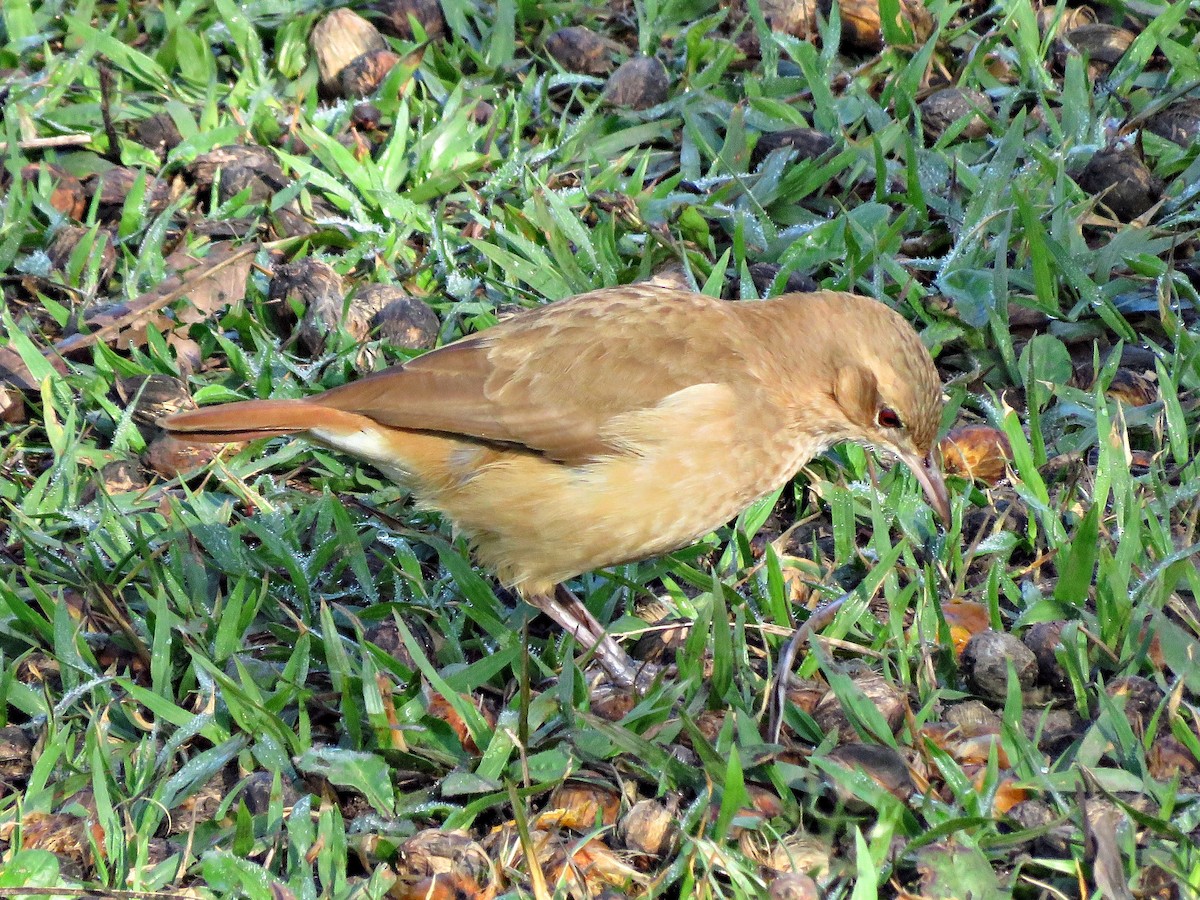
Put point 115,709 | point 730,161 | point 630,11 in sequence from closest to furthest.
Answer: point 115,709 < point 730,161 < point 630,11

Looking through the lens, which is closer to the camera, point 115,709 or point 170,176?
point 115,709

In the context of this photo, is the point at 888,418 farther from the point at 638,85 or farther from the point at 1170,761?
the point at 638,85

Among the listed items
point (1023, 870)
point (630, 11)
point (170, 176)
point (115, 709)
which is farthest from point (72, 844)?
point (630, 11)

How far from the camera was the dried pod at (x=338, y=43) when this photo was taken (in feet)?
23.7

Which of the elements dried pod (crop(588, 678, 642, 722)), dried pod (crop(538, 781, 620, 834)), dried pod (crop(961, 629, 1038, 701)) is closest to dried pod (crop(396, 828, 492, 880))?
dried pod (crop(538, 781, 620, 834))

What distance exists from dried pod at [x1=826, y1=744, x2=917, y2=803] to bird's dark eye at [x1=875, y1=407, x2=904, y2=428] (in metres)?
1.21

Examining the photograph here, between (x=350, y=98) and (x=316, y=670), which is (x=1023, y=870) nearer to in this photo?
(x=316, y=670)

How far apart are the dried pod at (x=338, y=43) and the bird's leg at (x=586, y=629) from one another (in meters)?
3.34

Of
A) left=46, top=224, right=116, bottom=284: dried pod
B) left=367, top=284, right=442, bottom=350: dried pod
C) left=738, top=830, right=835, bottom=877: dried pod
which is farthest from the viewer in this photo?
left=46, top=224, right=116, bottom=284: dried pod

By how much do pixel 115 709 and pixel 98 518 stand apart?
0.92 metres

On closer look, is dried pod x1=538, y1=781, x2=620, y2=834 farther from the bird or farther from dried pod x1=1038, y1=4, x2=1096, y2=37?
dried pod x1=1038, y1=4, x2=1096, y2=37

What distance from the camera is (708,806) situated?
392 centimetres

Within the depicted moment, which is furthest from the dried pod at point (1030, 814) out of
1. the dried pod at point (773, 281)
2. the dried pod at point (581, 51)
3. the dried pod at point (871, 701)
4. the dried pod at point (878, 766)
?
the dried pod at point (581, 51)

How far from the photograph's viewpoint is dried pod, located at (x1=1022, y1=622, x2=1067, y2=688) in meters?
4.32
